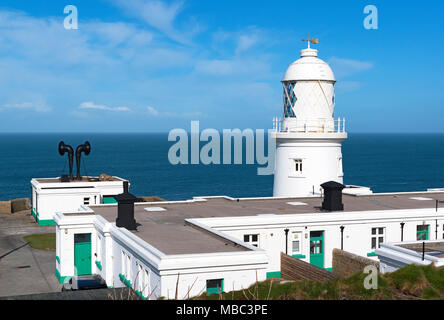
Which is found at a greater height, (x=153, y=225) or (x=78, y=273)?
(x=153, y=225)

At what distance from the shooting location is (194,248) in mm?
17828

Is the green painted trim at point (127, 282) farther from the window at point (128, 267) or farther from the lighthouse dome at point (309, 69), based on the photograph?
the lighthouse dome at point (309, 69)

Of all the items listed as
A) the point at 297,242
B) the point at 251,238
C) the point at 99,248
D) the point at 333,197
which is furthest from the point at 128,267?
the point at 333,197

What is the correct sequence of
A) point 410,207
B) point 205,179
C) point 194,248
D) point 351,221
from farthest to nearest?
point 205,179
point 410,207
point 351,221
point 194,248

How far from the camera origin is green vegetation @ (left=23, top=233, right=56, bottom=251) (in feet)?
111

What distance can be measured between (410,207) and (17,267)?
809 inches

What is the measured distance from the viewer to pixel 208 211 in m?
27.0

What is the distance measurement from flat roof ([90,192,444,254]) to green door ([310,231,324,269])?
5.63 feet

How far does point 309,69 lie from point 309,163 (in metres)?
5.85

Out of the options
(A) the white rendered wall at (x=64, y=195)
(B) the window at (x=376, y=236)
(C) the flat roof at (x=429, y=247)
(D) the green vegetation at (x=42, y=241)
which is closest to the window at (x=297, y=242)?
(B) the window at (x=376, y=236)

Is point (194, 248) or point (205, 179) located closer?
point (194, 248)

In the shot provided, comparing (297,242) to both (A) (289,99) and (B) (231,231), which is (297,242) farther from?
(A) (289,99)
